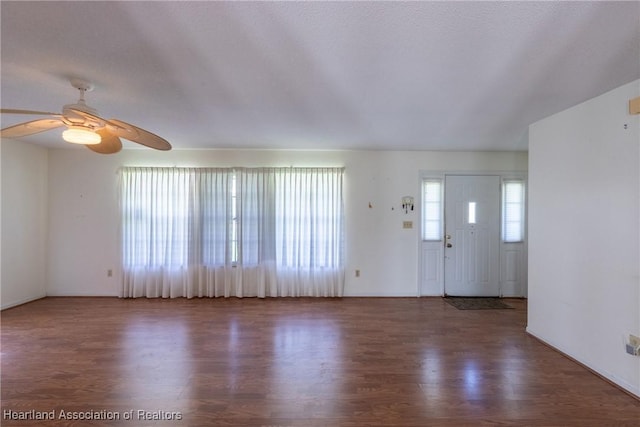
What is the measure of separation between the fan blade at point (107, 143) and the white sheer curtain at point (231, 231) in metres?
1.98

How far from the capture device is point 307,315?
3797mm

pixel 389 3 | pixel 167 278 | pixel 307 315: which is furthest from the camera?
pixel 167 278

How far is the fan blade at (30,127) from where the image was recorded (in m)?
2.05

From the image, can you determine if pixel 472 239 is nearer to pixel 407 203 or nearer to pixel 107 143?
pixel 407 203

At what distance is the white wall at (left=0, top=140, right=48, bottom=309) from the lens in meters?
3.97

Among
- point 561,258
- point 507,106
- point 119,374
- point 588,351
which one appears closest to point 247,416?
point 119,374

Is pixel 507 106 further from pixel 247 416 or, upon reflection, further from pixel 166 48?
pixel 247 416

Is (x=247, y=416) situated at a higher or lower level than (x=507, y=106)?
lower

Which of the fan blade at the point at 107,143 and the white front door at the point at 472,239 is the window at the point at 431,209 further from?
the fan blade at the point at 107,143

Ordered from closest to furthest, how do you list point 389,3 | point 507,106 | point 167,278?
point 389,3
point 507,106
point 167,278

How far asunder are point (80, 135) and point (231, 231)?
2685 mm

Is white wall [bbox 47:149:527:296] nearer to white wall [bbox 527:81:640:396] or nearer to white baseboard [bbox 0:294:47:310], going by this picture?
white baseboard [bbox 0:294:47:310]

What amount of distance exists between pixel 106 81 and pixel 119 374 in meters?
2.40

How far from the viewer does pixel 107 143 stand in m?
2.43
